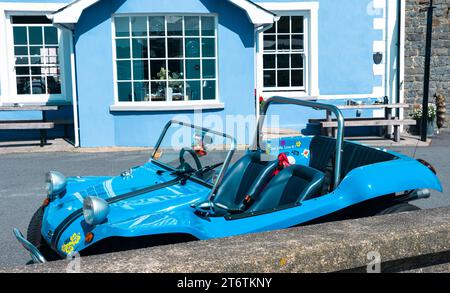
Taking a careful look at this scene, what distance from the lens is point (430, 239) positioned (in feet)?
8.37

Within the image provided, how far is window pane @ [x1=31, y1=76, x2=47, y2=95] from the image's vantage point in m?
12.4

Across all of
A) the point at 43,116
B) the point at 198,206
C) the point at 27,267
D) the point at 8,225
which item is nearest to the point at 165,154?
the point at 198,206

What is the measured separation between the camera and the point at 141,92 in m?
11.5

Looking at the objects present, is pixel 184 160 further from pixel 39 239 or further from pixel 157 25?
pixel 157 25

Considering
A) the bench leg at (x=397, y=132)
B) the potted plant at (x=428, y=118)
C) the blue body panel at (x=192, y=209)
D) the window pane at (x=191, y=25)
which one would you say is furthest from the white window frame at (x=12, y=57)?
the blue body panel at (x=192, y=209)

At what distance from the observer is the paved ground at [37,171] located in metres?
5.82

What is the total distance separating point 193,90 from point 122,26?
1935 millimetres

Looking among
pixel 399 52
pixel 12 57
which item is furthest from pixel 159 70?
pixel 399 52

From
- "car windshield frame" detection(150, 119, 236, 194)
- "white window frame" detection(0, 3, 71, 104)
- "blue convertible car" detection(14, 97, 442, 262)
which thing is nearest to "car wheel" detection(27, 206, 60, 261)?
"blue convertible car" detection(14, 97, 442, 262)

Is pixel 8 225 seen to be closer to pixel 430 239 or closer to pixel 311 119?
pixel 430 239

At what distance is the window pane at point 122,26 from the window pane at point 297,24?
3.94 metres

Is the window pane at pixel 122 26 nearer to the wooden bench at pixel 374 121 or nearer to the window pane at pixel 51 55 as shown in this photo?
the window pane at pixel 51 55

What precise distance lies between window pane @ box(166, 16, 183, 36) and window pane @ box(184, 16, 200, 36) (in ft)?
0.34

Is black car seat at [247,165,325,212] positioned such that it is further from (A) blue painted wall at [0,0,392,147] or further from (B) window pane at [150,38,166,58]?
(B) window pane at [150,38,166,58]
